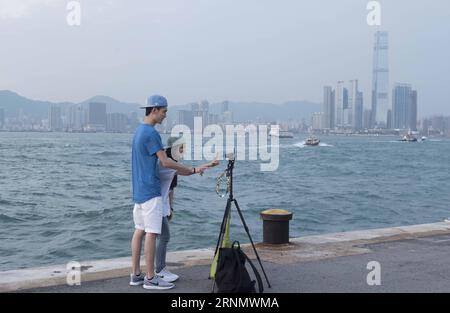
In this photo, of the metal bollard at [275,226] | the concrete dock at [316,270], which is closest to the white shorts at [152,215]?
the concrete dock at [316,270]

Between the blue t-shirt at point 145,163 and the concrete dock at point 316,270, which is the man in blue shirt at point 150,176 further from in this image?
the concrete dock at point 316,270

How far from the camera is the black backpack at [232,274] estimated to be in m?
5.50

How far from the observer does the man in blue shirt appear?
18.6 feet

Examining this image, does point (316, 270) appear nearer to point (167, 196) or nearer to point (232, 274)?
point (232, 274)

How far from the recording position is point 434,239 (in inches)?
357

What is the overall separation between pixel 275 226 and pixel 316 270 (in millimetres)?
1509

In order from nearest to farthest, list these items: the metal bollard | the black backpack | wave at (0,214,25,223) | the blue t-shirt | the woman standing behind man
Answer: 1. the black backpack
2. the blue t-shirt
3. the woman standing behind man
4. the metal bollard
5. wave at (0,214,25,223)

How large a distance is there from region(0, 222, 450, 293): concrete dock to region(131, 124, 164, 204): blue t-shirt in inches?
37.8

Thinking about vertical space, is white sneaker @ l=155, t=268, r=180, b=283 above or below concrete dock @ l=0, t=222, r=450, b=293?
above

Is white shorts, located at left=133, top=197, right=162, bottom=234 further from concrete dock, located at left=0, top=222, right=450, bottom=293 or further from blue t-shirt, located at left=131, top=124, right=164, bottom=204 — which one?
Answer: concrete dock, located at left=0, top=222, right=450, bottom=293

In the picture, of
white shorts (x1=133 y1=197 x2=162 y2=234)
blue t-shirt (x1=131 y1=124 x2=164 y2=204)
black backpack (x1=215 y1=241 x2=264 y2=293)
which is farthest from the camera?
white shorts (x1=133 y1=197 x2=162 y2=234)

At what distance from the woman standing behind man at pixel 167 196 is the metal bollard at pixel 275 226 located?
232 centimetres

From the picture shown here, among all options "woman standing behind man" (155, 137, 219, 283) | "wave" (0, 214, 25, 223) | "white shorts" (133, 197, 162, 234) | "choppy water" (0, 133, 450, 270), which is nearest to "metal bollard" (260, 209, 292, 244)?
"woman standing behind man" (155, 137, 219, 283)
